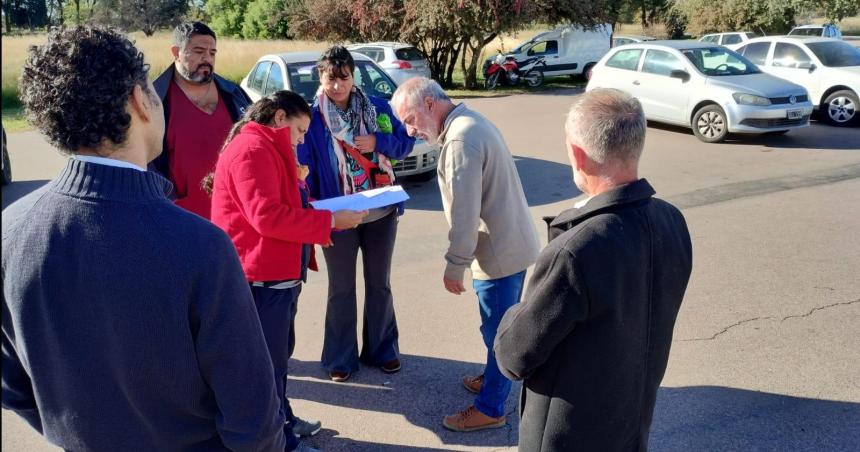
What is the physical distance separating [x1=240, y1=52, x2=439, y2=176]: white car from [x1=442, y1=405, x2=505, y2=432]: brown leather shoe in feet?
17.6

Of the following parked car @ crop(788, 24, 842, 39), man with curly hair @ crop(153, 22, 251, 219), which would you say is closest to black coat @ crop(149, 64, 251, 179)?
man with curly hair @ crop(153, 22, 251, 219)

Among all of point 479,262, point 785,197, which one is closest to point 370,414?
point 479,262

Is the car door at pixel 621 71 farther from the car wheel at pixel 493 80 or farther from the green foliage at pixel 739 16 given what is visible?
the green foliage at pixel 739 16

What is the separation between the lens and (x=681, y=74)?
12.1m

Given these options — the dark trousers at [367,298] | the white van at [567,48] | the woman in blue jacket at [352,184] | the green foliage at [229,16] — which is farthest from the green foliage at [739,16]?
the dark trousers at [367,298]

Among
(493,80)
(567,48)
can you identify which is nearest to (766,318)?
(493,80)

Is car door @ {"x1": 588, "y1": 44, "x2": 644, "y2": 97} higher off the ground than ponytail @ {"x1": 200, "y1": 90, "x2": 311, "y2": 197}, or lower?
higher

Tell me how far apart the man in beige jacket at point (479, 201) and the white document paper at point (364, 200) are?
1.13 feet

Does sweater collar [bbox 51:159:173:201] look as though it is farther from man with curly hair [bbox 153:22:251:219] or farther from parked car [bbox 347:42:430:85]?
parked car [bbox 347:42:430:85]

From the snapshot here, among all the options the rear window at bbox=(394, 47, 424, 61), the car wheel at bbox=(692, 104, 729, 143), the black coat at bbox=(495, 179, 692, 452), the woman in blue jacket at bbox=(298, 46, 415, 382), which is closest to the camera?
the black coat at bbox=(495, 179, 692, 452)

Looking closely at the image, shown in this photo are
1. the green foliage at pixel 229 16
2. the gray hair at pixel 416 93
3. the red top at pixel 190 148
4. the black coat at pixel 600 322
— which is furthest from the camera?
the green foliage at pixel 229 16

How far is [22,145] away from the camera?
41.7 feet

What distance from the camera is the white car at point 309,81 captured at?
8.80m

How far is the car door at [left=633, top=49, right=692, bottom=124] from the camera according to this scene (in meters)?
12.1
